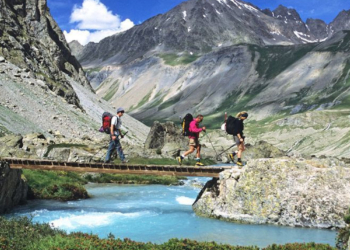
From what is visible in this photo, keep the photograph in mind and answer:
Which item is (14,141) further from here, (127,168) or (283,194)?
(283,194)

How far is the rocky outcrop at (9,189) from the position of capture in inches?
922

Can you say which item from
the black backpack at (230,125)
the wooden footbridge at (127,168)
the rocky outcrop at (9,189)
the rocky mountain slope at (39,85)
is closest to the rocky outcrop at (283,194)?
the wooden footbridge at (127,168)

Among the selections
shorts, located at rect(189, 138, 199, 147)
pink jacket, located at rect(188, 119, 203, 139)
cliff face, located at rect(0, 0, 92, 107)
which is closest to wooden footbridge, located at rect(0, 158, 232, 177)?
shorts, located at rect(189, 138, 199, 147)

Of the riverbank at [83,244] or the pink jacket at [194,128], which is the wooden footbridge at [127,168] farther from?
the riverbank at [83,244]

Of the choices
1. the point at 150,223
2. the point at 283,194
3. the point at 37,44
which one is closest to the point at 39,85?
the point at 37,44

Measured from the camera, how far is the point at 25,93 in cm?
8169

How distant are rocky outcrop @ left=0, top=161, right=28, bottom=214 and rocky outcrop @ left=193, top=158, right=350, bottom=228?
12161mm

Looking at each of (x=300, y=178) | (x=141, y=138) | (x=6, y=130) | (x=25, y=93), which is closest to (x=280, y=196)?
(x=300, y=178)

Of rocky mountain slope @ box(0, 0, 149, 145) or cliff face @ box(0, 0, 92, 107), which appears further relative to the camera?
cliff face @ box(0, 0, 92, 107)

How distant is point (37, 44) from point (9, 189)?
304ft

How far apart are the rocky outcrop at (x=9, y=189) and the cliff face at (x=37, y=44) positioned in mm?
71661

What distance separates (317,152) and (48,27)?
102148 mm

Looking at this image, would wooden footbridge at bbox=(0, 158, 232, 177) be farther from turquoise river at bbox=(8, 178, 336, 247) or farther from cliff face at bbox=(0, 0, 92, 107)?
cliff face at bbox=(0, 0, 92, 107)

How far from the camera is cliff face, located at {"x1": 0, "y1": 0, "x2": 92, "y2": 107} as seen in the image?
3804 inches
